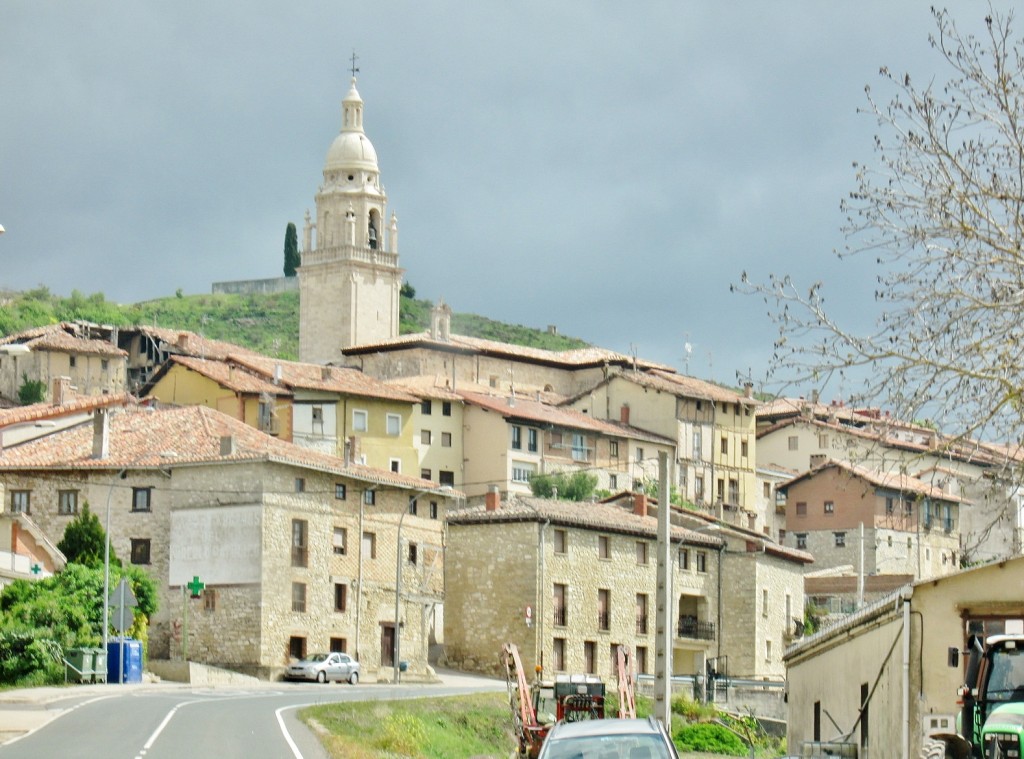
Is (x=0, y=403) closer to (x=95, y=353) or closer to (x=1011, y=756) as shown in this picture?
(x=95, y=353)

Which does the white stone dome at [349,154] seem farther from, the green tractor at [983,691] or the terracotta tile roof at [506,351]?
the green tractor at [983,691]

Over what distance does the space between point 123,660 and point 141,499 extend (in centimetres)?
1516

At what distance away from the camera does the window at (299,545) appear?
68.2m

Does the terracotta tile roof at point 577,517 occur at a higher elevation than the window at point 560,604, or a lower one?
higher

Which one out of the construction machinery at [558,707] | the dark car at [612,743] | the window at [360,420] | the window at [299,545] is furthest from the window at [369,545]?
the dark car at [612,743]

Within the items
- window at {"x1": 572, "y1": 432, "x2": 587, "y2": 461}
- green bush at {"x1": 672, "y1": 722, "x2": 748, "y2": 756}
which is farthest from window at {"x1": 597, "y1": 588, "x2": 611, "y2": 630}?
window at {"x1": 572, "y1": 432, "x2": 587, "y2": 461}

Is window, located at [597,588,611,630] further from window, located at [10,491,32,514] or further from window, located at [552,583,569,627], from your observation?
window, located at [10,491,32,514]

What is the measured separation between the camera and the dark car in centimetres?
2084

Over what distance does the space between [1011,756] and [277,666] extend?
160 feet

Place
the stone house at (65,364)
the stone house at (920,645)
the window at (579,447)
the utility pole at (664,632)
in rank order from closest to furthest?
the stone house at (920,645) → the utility pole at (664,632) → the window at (579,447) → the stone house at (65,364)

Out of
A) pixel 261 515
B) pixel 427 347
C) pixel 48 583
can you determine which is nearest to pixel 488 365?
pixel 427 347

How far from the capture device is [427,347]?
114 metres

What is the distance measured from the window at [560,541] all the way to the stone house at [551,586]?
1.5 inches

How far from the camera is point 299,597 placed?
223 feet
